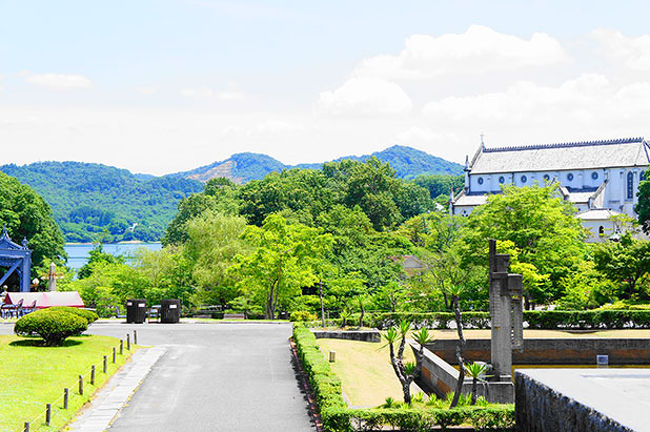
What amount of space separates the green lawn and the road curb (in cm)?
29

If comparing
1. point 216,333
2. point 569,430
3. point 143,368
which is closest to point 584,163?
point 216,333

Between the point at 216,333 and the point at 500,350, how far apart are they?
16.4m

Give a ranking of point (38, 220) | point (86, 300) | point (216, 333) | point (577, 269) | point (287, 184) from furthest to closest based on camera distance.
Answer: point (287, 184)
point (38, 220)
point (86, 300)
point (577, 269)
point (216, 333)

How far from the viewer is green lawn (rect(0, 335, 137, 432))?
17.3m

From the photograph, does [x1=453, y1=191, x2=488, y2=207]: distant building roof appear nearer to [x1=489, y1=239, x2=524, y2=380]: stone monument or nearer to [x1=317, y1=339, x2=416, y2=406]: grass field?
[x1=317, y1=339, x2=416, y2=406]: grass field

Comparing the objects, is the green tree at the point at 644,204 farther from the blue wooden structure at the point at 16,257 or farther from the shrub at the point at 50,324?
the shrub at the point at 50,324

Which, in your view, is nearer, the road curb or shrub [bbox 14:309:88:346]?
the road curb

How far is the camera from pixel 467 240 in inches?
1847

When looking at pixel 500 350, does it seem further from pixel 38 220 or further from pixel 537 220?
pixel 38 220

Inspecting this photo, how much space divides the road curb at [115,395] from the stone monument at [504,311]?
41.0 ft

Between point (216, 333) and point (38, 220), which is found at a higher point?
point (38, 220)

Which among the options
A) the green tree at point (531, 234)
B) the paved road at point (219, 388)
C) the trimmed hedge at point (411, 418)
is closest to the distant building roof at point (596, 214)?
the green tree at point (531, 234)

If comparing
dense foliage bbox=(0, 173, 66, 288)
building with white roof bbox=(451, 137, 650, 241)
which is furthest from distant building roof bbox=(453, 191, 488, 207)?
dense foliage bbox=(0, 173, 66, 288)

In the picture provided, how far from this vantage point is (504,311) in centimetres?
2448
